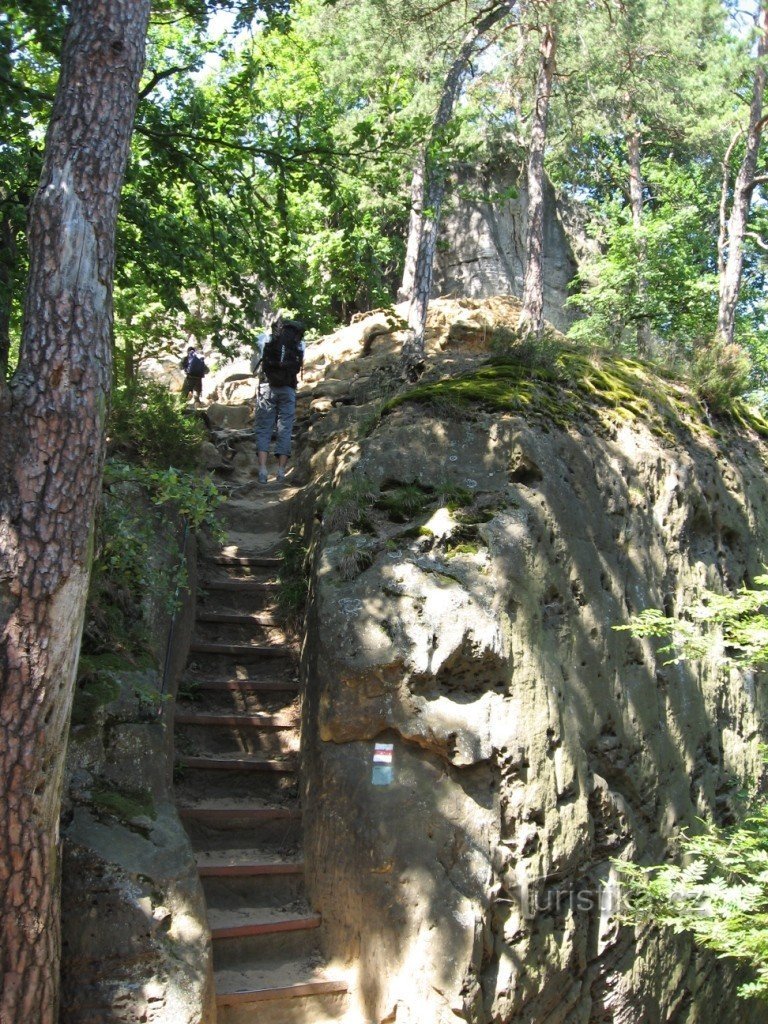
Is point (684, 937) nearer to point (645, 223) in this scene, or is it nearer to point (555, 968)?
point (555, 968)

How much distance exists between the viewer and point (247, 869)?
6434mm

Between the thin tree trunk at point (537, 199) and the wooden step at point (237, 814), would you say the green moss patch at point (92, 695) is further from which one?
the thin tree trunk at point (537, 199)

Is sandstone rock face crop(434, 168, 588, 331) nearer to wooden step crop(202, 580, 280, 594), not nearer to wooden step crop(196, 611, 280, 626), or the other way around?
wooden step crop(202, 580, 280, 594)

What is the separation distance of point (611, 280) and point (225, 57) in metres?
15.8

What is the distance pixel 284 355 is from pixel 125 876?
726 cm

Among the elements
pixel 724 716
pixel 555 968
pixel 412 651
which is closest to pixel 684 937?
pixel 555 968

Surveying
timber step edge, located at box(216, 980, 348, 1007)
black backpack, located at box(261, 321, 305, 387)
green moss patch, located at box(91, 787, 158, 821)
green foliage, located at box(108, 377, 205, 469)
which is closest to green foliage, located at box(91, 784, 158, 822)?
green moss patch, located at box(91, 787, 158, 821)

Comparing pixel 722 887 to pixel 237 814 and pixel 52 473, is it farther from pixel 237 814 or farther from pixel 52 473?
pixel 52 473

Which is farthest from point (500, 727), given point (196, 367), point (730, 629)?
point (196, 367)

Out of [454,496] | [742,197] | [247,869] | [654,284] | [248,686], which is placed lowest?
[247,869]

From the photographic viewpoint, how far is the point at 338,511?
7.34m

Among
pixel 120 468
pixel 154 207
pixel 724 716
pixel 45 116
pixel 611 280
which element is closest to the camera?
pixel 120 468

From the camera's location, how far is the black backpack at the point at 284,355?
37.3 feet

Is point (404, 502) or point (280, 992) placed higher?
point (404, 502)
